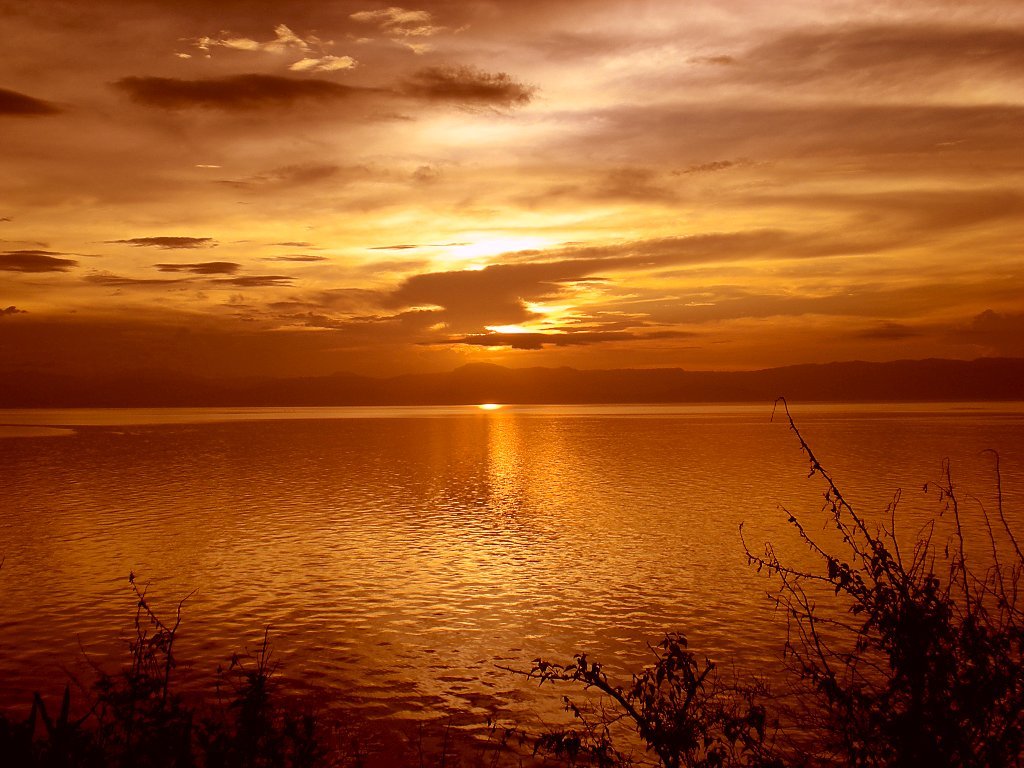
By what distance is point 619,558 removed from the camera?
34.1m

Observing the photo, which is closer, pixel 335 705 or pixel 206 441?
pixel 335 705

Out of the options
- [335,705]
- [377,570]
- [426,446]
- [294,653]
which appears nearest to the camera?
[335,705]

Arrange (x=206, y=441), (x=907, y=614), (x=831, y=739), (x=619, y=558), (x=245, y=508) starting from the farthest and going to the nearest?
(x=206, y=441) → (x=245, y=508) → (x=619, y=558) → (x=831, y=739) → (x=907, y=614)

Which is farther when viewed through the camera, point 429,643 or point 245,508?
point 245,508

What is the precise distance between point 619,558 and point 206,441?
93.5 m

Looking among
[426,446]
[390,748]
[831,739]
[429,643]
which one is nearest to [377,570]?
[429,643]

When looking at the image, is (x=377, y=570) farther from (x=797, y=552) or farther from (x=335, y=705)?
(x=797, y=552)

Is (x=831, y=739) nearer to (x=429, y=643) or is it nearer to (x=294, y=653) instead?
(x=429, y=643)

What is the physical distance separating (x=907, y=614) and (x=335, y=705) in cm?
1341

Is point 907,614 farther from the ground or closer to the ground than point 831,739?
farther from the ground

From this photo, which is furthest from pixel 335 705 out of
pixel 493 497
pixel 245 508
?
pixel 493 497

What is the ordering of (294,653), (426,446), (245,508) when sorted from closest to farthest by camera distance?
(294,653) → (245,508) → (426,446)

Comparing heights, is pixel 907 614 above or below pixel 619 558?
above

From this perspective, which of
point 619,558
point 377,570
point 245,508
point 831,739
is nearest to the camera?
point 831,739
